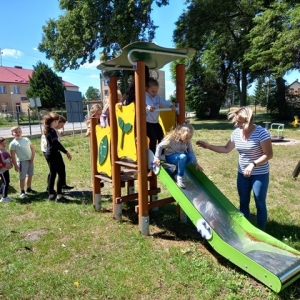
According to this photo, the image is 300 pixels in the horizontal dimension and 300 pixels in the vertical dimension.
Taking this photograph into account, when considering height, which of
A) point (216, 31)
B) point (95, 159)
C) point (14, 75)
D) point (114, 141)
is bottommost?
point (95, 159)

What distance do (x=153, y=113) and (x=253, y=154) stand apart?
1.49 m

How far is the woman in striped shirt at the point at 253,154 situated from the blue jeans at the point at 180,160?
620 mm

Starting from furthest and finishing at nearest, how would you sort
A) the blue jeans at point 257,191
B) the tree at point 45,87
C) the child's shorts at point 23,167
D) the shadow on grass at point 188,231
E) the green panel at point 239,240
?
the tree at point 45,87, the child's shorts at point 23,167, the blue jeans at point 257,191, the shadow on grass at point 188,231, the green panel at point 239,240

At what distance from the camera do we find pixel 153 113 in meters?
4.44

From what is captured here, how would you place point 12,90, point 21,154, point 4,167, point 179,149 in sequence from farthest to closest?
point 12,90 → point 21,154 → point 4,167 → point 179,149

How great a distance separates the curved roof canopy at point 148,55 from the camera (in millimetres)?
3757

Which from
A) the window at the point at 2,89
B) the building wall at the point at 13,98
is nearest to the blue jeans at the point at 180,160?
the building wall at the point at 13,98

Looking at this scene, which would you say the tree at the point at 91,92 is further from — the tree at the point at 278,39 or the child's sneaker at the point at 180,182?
the child's sneaker at the point at 180,182

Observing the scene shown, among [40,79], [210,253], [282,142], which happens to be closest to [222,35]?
[282,142]

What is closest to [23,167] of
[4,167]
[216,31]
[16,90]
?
[4,167]

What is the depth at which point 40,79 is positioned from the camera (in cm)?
4941

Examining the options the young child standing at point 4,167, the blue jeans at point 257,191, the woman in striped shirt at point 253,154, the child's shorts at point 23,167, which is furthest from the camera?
the child's shorts at point 23,167

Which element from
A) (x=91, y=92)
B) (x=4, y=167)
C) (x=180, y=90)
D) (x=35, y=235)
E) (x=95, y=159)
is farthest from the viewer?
(x=91, y=92)

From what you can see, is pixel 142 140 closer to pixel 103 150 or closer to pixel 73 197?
pixel 103 150
